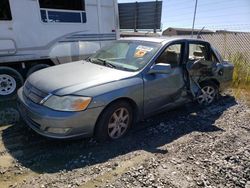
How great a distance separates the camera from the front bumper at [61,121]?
3.22m

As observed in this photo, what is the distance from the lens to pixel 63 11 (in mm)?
6582

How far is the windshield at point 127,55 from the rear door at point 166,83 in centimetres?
21

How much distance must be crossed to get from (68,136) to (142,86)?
1.38m

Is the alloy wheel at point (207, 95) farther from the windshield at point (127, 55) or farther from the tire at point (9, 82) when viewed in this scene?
the tire at point (9, 82)

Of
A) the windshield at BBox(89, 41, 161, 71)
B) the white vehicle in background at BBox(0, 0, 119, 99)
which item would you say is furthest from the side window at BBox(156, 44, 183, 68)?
the white vehicle in background at BBox(0, 0, 119, 99)

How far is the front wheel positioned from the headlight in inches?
113

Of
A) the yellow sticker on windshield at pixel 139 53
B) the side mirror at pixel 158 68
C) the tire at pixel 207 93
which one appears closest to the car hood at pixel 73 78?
the side mirror at pixel 158 68

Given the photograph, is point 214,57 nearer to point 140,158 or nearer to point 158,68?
point 158,68

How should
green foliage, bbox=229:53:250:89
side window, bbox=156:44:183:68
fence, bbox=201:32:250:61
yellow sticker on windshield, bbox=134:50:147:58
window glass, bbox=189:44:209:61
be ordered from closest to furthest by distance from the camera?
yellow sticker on windshield, bbox=134:50:147:58
side window, bbox=156:44:183:68
window glass, bbox=189:44:209:61
green foliage, bbox=229:53:250:89
fence, bbox=201:32:250:61

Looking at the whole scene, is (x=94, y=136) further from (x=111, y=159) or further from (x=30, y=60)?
(x=30, y=60)

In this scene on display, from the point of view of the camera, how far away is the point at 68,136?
3326mm

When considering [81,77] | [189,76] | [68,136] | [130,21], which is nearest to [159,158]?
[68,136]

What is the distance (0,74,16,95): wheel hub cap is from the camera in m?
5.98

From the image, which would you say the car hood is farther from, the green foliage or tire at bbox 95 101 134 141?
the green foliage
